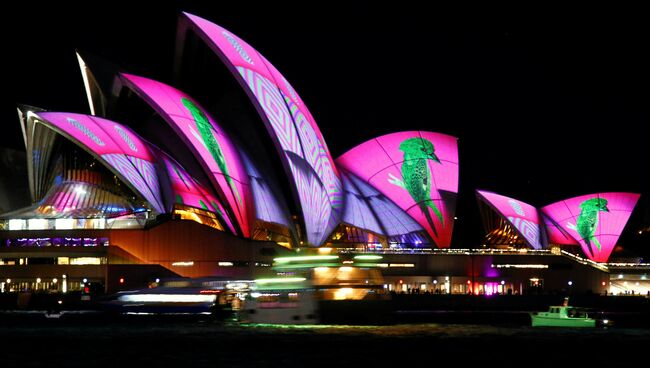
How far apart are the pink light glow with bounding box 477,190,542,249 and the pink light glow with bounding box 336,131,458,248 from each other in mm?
5411

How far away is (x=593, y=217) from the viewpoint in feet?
274

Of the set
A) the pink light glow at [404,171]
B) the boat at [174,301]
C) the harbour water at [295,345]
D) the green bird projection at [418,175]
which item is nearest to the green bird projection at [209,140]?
the pink light glow at [404,171]

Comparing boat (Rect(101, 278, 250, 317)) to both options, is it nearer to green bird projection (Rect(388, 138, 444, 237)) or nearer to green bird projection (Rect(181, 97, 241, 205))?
green bird projection (Rect(181, 97, 241, 205))

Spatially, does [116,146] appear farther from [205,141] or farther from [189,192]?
[205,141]

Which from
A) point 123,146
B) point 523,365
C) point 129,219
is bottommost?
point 523,365

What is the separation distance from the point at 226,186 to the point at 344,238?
12710 mm

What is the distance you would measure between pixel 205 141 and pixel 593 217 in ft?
131

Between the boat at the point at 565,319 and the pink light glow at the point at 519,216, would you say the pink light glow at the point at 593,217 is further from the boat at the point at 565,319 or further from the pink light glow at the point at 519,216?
the boat at the point at 565,319

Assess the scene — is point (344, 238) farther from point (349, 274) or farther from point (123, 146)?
point (349, 274)

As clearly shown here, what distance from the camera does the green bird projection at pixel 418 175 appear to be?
7450 cm

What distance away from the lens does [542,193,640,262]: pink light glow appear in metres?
83.5

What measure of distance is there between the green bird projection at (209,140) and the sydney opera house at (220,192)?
4.8 inches

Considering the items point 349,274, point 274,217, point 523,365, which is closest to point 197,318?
point 349,274

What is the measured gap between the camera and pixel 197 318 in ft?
130
